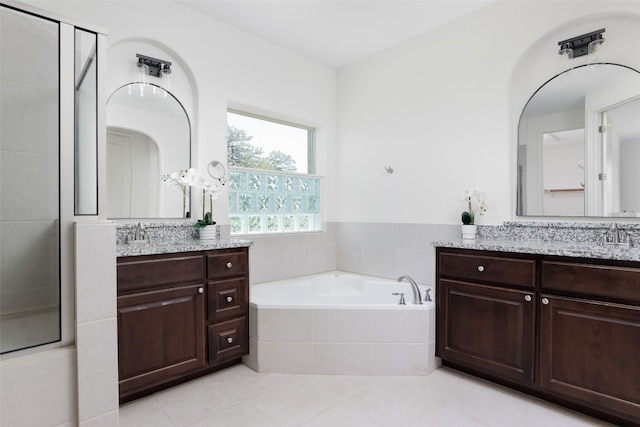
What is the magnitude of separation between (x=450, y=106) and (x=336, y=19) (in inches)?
46.7

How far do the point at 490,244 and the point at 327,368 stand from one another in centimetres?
136

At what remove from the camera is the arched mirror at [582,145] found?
2119 mm

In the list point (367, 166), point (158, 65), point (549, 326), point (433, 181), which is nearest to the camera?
point (549, 326)

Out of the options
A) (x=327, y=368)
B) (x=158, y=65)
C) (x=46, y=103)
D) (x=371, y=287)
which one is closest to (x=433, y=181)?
(x=371, y=287)

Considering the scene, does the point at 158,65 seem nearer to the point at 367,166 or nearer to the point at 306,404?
the point at 367,166

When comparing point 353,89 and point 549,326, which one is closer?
point 549,326

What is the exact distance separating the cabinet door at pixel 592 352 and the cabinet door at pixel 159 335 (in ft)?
6.76

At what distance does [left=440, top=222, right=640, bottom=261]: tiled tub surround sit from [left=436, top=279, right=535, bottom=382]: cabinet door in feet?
0.86

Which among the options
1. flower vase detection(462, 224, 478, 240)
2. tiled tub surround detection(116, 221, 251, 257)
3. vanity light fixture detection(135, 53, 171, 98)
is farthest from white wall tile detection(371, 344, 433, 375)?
vanity light fixture detection(135, 53, 171, 98)

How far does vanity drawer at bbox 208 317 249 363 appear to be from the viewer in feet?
7.32

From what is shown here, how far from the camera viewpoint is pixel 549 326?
188 cm

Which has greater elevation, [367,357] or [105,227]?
[105,227]

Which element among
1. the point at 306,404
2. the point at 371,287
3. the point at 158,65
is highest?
the point at 158,65

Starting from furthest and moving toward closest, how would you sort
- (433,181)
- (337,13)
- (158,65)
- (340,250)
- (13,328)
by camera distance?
(340,250), (433,181), (337,13), (158,65), (13,328)
